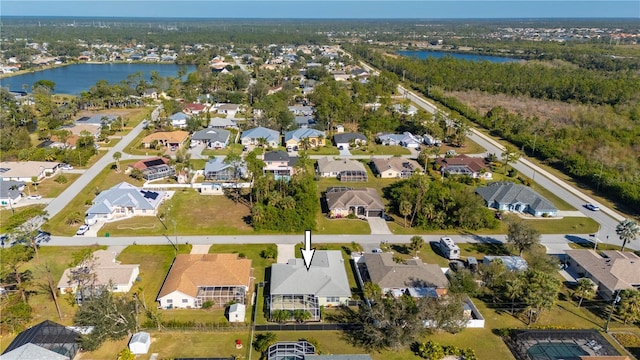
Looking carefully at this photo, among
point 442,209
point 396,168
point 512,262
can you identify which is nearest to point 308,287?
point 512,262

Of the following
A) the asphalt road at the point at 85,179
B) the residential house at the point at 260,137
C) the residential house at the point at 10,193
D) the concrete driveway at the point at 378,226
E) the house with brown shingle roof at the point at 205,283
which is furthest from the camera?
the residential house at the point at 260,137

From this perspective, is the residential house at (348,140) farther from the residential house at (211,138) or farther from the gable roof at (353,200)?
the gable roof at (353,200)

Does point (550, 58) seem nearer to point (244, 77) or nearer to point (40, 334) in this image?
point (244, 77)

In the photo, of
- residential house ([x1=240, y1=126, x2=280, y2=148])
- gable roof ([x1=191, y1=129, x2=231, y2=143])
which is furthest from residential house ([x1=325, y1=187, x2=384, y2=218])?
gable roof ([x1=191, y1=129, x2=231, y2=143])

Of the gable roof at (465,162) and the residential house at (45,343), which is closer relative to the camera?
the residential house at (45,343)

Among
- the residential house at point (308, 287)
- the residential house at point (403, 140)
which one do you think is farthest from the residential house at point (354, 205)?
the residential house at point (403, 140)

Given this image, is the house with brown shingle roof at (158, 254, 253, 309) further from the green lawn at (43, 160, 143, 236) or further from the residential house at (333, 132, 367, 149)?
the residential house at (333, 132, 367, 149)

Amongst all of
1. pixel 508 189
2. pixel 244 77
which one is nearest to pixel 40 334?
pixel 508 189
